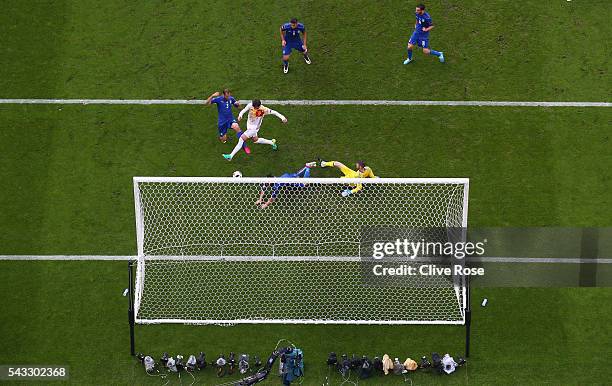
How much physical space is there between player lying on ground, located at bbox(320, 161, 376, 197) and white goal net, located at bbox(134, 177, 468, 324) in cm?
17

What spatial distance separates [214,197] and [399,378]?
209 inches

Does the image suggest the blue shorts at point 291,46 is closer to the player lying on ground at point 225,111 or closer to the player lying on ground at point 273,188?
the player lying on ground at point 225,111

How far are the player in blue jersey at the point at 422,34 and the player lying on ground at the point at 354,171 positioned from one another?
10.2ft

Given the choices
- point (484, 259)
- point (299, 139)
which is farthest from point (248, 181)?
point (484, 259)

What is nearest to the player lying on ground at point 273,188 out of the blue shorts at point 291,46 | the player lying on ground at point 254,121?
the player lying on ground at point 254,121

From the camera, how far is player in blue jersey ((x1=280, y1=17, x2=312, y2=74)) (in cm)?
2275

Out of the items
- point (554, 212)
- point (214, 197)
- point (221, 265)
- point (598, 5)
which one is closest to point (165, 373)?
point (221, 265)

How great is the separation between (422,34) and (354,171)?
11.6 ft

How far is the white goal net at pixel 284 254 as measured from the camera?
68.4 ft

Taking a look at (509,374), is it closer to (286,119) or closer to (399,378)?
(399,378)

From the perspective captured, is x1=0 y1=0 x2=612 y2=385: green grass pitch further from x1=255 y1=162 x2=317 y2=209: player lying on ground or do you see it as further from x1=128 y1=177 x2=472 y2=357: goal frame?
x1=255 y1=162 x2=317 y2=209: player lying on ground

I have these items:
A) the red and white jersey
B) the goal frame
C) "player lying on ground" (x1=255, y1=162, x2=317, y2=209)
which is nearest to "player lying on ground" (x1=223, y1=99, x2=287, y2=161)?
the red and white jersey

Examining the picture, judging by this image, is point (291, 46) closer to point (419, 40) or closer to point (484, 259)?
point (419, 40)

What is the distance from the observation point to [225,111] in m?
22.1
